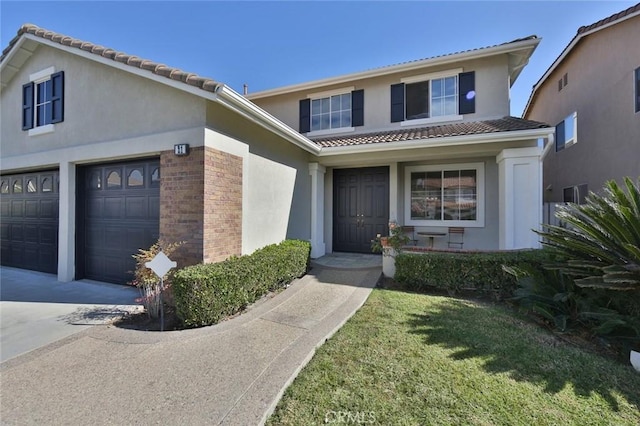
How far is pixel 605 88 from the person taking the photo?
9.11m

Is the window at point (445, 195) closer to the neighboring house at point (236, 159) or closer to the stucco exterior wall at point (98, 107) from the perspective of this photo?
the neighboring house at point (236, 159)

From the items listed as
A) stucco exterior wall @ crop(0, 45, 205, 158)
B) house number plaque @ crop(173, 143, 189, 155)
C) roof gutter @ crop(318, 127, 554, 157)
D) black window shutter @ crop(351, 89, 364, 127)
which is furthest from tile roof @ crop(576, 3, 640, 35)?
house number plaque @ crop(173, 143, 189, 155)

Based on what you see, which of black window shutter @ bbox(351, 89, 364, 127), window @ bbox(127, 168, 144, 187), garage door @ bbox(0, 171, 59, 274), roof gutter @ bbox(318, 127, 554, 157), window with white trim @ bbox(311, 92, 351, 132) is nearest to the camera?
window @ bbox(127, 168, 144, 187)

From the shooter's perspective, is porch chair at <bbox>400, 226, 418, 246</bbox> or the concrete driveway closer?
the concrete driveway

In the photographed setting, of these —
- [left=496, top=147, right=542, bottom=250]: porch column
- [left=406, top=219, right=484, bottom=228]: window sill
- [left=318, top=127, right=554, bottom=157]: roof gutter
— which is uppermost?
[left=318, top=127, right=554, bottom=157]: roof gutter

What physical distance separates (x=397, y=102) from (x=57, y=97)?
951 cm

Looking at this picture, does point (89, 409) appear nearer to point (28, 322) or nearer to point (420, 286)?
point (28, 322)

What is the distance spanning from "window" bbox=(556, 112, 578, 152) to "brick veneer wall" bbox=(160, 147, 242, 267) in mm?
13370

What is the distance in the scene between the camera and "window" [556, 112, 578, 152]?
10989 millimetres

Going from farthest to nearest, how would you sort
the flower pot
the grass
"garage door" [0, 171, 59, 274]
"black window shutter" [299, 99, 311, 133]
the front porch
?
"black window shutter" [299, 99, 311, 133], "garage door" [0, 171, 59, 274], the front porch, the flower pot, the grass

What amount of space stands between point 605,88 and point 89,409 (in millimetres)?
14565

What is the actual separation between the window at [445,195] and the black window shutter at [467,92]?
1.81 meters

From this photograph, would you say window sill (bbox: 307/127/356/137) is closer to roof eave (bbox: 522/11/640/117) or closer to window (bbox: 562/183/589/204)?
roof eave (bbox: 522/11/640/117)

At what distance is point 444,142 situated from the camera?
23.5 feet
